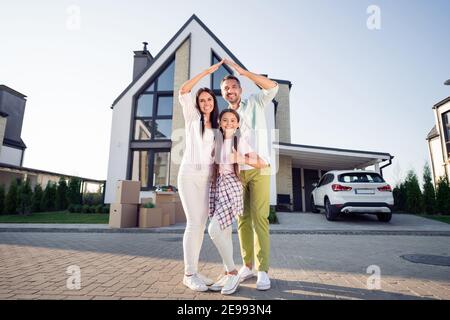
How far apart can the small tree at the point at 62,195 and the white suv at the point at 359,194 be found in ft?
46.0

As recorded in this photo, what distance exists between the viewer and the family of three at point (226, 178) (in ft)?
7.22

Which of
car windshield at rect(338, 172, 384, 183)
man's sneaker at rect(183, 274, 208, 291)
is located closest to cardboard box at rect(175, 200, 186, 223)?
car windshield at rect(338, 172, 384, 183)

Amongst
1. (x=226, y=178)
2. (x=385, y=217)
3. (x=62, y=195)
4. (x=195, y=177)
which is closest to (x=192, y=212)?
(x=195, y=177)

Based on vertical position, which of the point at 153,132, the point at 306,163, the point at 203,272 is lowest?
the point at 203,272

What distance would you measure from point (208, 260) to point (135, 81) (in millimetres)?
→ 12161

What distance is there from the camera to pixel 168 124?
41.9ft

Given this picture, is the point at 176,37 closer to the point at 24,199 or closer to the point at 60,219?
the point at 60,219

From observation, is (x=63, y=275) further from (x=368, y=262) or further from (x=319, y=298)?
(x=368, y=262)

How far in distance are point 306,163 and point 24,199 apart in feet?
47.8

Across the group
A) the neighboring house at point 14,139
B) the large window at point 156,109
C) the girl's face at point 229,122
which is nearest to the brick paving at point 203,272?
the girl's face at point 229,122

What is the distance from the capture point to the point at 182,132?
12672 mm

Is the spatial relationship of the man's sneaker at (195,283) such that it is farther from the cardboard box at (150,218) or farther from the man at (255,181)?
the cardboard box at (150,218)

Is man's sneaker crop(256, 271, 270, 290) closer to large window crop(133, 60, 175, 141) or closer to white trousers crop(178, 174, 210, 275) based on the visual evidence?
white trousers crop(178, 174, 210, 275)
